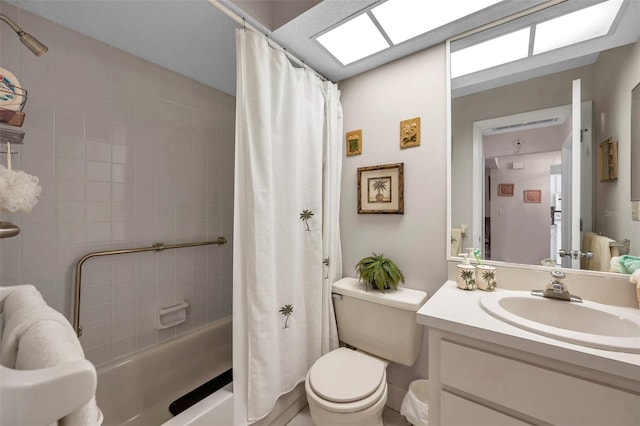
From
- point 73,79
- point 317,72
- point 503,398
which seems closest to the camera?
point 503,398

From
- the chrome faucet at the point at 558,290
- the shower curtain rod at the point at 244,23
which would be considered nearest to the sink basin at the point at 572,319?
the chrome faucet at the point at 558,290

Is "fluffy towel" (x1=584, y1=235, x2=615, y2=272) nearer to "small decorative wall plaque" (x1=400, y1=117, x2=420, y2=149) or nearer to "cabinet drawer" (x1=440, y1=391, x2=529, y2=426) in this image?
"cabinet drawer" (x1=440, y1=391, x2=529, y2=426)

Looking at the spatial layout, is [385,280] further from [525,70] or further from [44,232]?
[44,232]

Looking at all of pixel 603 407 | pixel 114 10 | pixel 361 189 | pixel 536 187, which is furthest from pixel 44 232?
pixel 536 187

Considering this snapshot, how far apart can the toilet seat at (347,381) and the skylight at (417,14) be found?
1.74m

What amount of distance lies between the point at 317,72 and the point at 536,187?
1.42 m

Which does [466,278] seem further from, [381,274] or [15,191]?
[15,191]

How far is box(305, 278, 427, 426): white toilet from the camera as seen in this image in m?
1.09

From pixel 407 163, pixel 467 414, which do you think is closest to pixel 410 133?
pixel 407 163

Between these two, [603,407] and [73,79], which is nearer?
[603,407]

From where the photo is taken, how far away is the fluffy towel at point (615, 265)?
102cm

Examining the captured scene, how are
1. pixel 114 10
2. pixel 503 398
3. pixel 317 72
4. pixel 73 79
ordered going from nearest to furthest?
pixel 503 398, pixel 114 10, pixel 73 79, pixel 317 72

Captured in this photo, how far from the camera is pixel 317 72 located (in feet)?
5.50

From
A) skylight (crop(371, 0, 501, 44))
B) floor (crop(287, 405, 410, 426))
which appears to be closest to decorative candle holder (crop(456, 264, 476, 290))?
floor (crop(287, 405, 410, 426))
